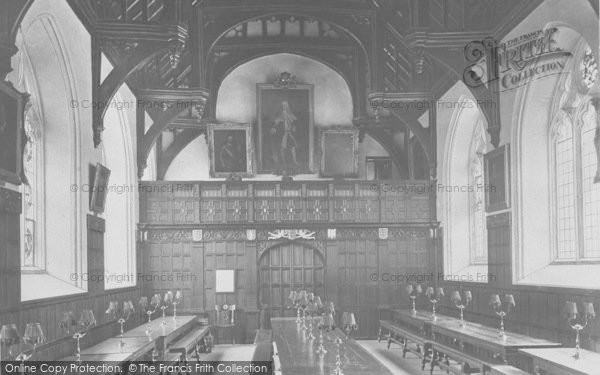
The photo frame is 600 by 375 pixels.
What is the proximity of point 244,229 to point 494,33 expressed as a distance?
729cm

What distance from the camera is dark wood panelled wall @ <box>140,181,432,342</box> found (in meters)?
17.0

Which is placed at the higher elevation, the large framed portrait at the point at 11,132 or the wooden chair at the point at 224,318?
the large framed portrait at the point at 11,132

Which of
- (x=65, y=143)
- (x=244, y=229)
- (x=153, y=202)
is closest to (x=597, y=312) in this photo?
(x=65, y=143)

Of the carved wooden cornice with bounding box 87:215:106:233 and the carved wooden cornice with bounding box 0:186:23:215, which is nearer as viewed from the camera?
the carved wooden cornice with bounding box 0:186:23:215

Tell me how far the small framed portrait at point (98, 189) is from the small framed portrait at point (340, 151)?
23.6 ft

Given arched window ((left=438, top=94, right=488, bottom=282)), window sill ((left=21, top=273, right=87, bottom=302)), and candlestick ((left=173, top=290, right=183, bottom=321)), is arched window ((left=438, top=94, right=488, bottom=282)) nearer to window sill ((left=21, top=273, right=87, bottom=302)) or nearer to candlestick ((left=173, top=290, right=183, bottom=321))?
candlestick ((left=173, top=290, right=183, bottom=321))

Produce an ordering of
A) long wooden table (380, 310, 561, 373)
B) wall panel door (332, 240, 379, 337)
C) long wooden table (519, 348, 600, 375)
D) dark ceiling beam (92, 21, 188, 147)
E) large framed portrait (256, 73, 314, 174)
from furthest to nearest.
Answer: large framed portrait (256, 73, 314, 174) → wall panel door (332, 240, 379, 337) → dark ceiling beam (92, 21, 188, 147) → long wooden table (380, 310, 561, 373) → long wooden table (519, 348, 600, 375)

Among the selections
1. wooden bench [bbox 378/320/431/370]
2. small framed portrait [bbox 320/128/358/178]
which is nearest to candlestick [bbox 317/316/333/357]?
wooden bench [bbox 378/320/431/370]

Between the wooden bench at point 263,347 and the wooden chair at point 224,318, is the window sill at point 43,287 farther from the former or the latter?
the wooden chair at point 224,318

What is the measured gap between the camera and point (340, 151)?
18.8 m

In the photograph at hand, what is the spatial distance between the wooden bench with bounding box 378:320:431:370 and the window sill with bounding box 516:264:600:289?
1.84 metres

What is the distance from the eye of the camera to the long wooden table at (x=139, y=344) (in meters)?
9.14

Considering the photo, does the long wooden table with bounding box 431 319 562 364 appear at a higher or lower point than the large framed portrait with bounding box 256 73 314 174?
lower

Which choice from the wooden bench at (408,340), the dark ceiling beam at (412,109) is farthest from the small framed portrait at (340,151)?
the wooden bench at (408,340)
